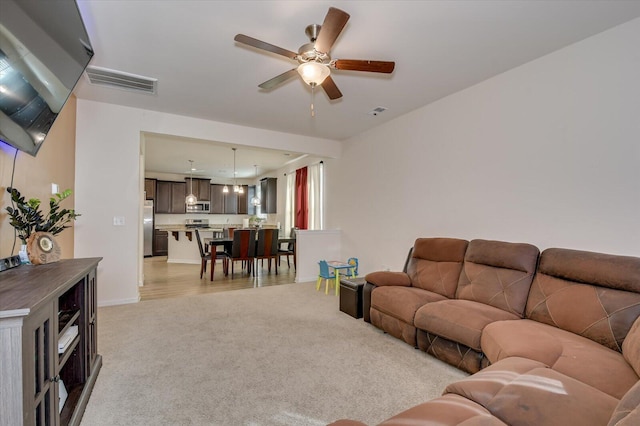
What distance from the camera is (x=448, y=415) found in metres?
1.20

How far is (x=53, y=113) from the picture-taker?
2061 mm

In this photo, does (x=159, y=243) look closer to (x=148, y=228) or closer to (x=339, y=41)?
(x=148, y=228)

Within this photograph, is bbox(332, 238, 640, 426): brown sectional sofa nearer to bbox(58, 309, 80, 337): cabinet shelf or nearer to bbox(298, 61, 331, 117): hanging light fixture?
bbox(58, 309, 80, 337): cabinet shelf

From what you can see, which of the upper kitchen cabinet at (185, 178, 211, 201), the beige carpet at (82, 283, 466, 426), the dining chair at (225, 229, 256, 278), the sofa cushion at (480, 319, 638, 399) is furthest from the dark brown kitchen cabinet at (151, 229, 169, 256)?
the sofa cushion at (480, 319, 638, 399)

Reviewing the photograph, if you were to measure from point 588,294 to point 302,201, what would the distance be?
584 cm

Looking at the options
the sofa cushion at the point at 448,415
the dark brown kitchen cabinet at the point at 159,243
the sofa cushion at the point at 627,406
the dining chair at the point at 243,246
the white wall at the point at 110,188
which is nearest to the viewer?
the sofa cushion at the point at 627,406

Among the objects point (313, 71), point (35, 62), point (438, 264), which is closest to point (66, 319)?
point (35, 62)

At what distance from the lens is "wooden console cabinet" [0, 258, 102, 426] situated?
3.32 ft

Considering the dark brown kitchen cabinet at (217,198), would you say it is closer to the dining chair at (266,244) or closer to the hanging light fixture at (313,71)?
the dining chair at (266,244)

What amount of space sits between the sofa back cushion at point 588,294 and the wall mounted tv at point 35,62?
3.55 m

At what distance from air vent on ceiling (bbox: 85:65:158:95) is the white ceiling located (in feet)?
0.33

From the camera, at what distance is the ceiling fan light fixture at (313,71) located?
2149 millimetres

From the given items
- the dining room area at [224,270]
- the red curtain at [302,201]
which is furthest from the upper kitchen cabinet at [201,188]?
the red curtain at [302,201]

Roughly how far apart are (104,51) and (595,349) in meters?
4.36
